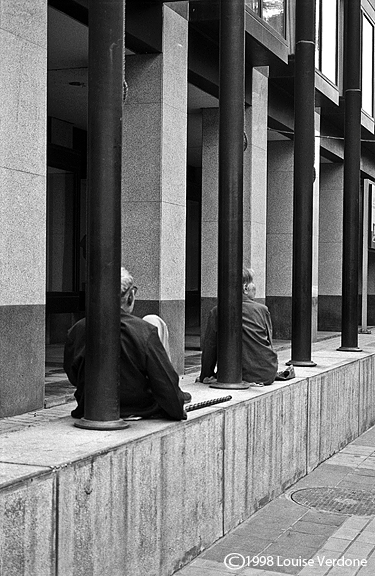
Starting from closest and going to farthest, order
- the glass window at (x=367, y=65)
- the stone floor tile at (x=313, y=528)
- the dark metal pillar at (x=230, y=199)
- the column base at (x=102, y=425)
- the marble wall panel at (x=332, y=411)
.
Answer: the column base at (x=102, y=425), the stone floor tile at (x=313, y=528), the dark metal pillar at (x=230, y=199), the marble wall panel at (x=332, y=411), the glass window at (x=367, y=65)

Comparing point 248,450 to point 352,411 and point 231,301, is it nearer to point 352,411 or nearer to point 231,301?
point 231,301

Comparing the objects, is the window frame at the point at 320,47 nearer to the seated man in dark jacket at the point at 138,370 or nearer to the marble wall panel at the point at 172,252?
the marble wall panel at the point at 172,252

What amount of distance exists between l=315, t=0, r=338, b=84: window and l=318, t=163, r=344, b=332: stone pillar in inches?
168

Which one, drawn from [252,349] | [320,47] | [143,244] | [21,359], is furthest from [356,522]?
[320,47]

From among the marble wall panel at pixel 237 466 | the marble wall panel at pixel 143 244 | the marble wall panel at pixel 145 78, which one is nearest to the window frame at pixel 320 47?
the marble wall panel at pixel 145 78

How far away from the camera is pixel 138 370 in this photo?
227 inches

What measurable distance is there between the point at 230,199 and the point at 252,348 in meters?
1.52

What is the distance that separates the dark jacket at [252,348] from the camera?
8446mm

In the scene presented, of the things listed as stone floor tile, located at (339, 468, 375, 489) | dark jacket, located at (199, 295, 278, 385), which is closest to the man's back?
dark jacket, located at (199, 295, 278, 385)

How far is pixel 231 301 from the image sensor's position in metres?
8.01

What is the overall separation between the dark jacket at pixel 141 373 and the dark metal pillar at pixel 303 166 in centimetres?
507

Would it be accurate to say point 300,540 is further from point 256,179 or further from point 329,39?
point 329,39

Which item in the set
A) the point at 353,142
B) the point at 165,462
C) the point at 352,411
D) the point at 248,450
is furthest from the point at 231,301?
the point at 353,142

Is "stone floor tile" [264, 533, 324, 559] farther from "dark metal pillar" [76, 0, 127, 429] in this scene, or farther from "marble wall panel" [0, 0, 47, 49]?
"marble wall panel" [0, 0, 47, 49]
